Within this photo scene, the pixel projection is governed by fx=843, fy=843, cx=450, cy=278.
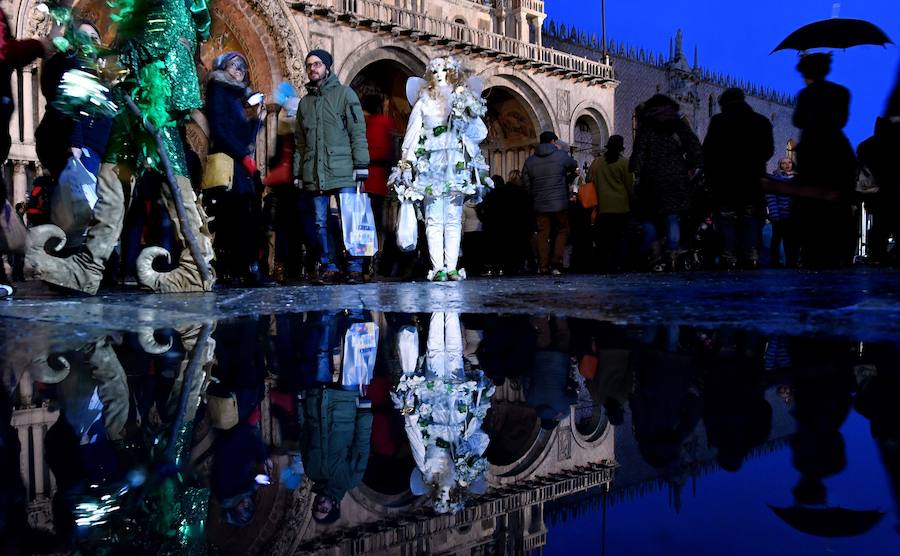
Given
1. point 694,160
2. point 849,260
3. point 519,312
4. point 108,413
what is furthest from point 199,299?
point 849,260

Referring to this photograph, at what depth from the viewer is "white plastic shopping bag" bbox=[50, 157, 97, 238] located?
435cm

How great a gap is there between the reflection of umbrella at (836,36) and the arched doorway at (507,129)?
13585 millimetres

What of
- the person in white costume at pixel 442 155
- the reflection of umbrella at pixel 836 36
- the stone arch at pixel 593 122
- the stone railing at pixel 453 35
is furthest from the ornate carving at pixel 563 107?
the person in white costume at pixel 442 155

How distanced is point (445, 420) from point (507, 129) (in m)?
22.1

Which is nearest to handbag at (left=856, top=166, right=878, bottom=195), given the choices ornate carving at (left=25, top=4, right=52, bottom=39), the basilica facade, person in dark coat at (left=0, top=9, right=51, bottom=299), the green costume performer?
the green costume performer

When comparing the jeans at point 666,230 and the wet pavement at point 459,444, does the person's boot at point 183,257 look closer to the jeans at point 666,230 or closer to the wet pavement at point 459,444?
the wet pavement at point 459,444

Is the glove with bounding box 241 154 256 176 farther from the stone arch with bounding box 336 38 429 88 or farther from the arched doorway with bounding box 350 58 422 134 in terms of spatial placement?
the arched doorway with bounding box 350 58 422 134

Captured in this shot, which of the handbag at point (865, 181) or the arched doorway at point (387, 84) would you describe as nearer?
the handbag at point (865, 181)

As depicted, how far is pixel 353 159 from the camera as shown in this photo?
6.52 meters

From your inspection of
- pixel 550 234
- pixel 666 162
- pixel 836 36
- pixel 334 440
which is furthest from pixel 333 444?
pixel 550 234

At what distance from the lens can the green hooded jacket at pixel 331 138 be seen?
252 inches

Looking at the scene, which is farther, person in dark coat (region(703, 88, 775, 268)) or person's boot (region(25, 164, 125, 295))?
person in dark coat (region(703, 88, 775, 268))

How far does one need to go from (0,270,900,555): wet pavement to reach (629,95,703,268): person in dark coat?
5.76m

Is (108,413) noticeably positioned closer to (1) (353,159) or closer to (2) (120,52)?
(2) (120,52)
